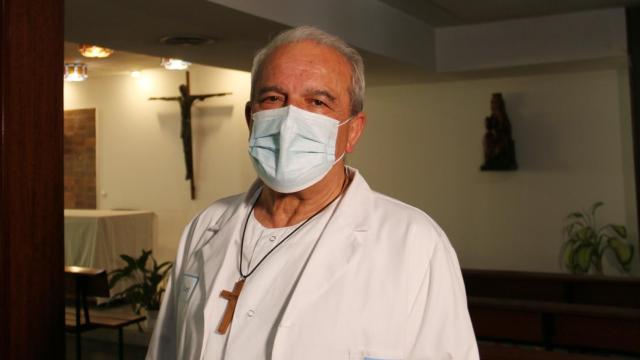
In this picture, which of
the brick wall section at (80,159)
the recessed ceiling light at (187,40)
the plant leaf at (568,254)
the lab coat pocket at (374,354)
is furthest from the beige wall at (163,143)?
the lab coat pocket at (374,354)

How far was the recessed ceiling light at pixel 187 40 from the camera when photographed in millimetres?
4285

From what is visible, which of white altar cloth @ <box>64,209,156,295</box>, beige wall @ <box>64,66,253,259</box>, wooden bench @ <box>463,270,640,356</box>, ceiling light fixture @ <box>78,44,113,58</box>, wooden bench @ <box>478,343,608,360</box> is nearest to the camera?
A: wooden bench @ <box>478,343,608,360</box>

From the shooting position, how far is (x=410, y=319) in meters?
1.48

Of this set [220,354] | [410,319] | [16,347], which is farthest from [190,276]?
[16,347]

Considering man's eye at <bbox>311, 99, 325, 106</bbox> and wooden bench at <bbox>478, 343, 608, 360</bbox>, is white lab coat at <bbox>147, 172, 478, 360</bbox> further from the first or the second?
wooden bench at <bbox>478, 343, 608, 360</bbox>

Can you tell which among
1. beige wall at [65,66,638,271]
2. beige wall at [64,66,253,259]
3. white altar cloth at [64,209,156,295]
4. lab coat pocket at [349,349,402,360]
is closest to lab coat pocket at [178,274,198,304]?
lab coat pocket at [349,349,402,360]

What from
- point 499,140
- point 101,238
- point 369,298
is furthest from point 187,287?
point 101,238

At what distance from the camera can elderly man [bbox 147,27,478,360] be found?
4.82 ft

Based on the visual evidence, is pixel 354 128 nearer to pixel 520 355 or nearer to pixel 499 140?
pixel 520 355

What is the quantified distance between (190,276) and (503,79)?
17.5 feet

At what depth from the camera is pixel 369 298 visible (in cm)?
149

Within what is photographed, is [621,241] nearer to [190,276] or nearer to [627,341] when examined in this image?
[627,341]

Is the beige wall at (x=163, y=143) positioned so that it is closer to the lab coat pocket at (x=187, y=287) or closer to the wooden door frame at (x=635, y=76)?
the wooden door frame at (x=635, y=76)

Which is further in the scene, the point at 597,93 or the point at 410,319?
the point at 597,93
